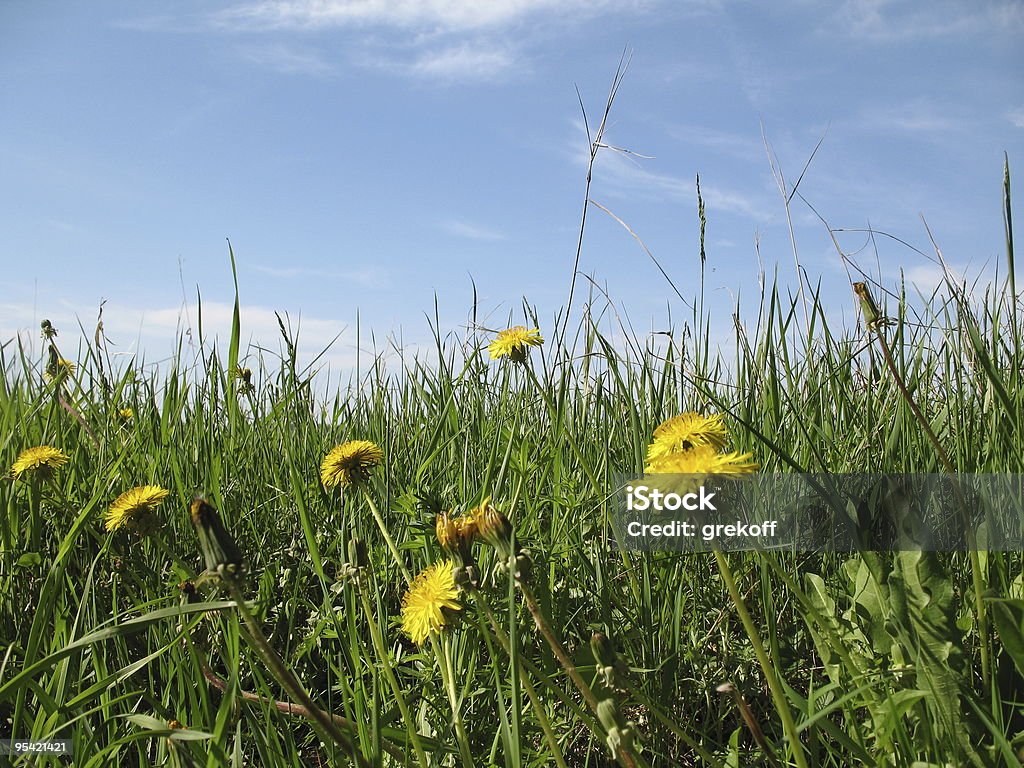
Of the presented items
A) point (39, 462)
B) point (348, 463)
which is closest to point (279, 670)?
point (348, 463)

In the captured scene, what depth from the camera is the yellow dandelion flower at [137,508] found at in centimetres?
160

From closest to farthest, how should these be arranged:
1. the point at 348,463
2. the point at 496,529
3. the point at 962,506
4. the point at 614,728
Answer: the point at 614,728 < the point at 496,529 < the point at 962,506 < the point at 348,463

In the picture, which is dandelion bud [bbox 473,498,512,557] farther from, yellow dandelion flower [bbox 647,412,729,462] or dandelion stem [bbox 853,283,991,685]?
dandelion stem [bbox 853,283,991,685]

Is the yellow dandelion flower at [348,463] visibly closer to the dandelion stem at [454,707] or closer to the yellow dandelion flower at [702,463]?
the dandelion stem at [454,707]

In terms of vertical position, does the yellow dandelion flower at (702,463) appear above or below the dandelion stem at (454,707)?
above

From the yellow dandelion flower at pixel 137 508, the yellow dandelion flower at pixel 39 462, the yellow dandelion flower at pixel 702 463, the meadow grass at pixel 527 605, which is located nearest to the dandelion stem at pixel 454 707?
the meadow grass at pixel 527 605

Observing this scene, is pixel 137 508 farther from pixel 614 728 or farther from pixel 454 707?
pixel 614 728

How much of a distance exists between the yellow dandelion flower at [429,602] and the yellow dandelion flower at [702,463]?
34cm

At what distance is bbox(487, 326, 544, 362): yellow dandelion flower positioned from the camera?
1804 millimetres

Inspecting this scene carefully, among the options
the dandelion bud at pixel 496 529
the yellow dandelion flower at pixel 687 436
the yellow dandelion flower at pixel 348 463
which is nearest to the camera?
the dandelion bud at pixel 496 529

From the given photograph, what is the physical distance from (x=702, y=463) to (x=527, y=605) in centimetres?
44

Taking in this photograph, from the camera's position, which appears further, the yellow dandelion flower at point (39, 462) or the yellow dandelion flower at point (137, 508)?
the yellow dandelion flower at point (39, 462)

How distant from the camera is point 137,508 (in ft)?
5.25

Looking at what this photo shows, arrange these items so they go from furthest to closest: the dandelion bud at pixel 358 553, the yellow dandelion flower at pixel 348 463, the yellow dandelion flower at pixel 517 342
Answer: the yellow dandelion flower at pixel 517 342, the yellow dandelion flower at pixel 348 463, the dandelion bud at pixel 358 553
